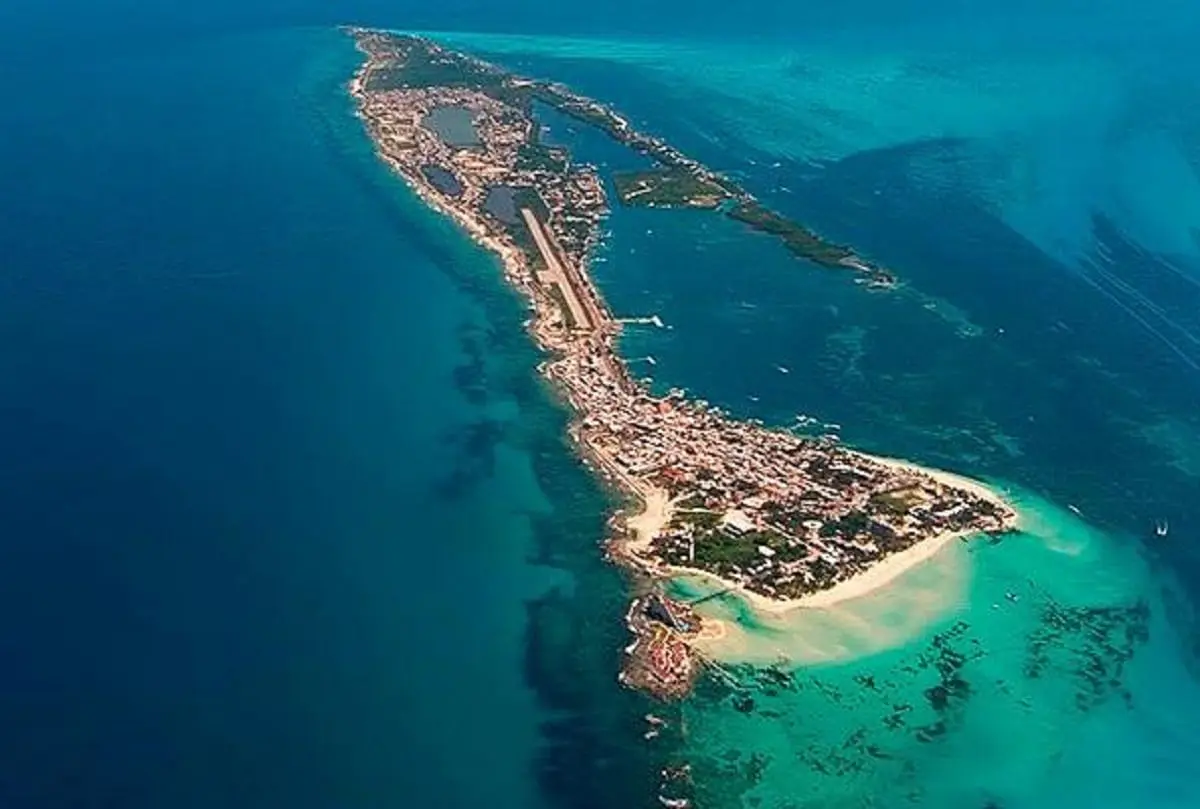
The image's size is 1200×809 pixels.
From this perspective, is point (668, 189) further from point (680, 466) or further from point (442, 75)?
point (680, 466)

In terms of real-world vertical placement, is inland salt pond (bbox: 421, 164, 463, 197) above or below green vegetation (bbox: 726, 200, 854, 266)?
below

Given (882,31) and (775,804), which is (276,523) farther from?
(882,31)

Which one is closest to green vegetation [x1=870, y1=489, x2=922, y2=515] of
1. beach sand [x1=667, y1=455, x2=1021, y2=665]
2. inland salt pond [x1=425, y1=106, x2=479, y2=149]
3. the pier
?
beach sand [x1=667, y1=455, x2=1021, y2=665]

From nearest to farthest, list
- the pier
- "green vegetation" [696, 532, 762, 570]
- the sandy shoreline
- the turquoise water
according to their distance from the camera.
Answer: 1. the turquoise water
2. the sandy shoreline
3. "green vegetation" [696, 532, 762, 570]
4. the pier

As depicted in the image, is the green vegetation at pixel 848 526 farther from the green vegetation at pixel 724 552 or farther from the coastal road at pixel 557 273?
the coastal road at pixel 557 273

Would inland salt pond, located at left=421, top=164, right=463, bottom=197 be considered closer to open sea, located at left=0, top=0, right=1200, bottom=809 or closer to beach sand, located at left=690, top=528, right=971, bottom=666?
open sea, located at left=0, top=0, right=1200, bottom=809

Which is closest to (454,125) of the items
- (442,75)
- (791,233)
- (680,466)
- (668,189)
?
(442,75)

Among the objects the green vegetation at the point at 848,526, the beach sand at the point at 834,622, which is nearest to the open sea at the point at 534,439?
the beach sand at the point at 834,622
